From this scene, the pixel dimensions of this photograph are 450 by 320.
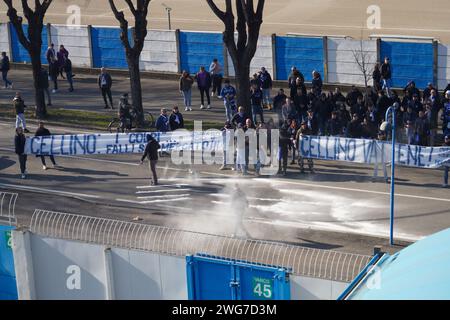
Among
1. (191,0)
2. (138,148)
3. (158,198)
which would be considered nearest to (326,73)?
(138,148)

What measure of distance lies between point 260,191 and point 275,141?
1861mm

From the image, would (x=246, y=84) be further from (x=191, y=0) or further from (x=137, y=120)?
(x=191, y=0)

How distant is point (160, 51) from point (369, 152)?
14863 millimetres

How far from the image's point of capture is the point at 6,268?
1780 centimetres

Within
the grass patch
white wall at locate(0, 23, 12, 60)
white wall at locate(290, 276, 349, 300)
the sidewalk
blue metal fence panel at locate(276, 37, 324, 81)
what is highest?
white wall at locate(0, 23, 12, 60)

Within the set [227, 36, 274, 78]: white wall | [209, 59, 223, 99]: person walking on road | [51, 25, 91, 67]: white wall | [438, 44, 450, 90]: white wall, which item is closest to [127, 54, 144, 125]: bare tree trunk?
[209, 59, 223, 99]: person walking on road

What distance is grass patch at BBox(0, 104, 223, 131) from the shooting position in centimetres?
3082

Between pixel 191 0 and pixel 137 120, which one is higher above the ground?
pixel 191 0

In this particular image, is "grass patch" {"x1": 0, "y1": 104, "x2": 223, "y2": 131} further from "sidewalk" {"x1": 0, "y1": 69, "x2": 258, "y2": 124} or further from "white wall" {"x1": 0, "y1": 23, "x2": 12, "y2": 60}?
"white wall" {"x1": 0, "y1": 23, "x2": 12, "y2": 60}

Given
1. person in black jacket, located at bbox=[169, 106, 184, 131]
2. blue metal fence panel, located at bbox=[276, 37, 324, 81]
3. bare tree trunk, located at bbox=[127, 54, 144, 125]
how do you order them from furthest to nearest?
blue metal fence panel, located at bbox=[276, 37, 324, 81] → bare tree trunk, located at bbox=[127, 54, 144, 125] → person in black jacket, located at bbox=[169, 106, 184, 131]

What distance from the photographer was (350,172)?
2622cm

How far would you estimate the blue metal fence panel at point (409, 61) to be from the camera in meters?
33.1

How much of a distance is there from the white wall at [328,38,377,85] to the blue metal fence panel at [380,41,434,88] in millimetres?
445

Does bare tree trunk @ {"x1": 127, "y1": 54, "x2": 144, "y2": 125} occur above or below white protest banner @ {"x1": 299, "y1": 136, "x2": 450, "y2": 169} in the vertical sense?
above
